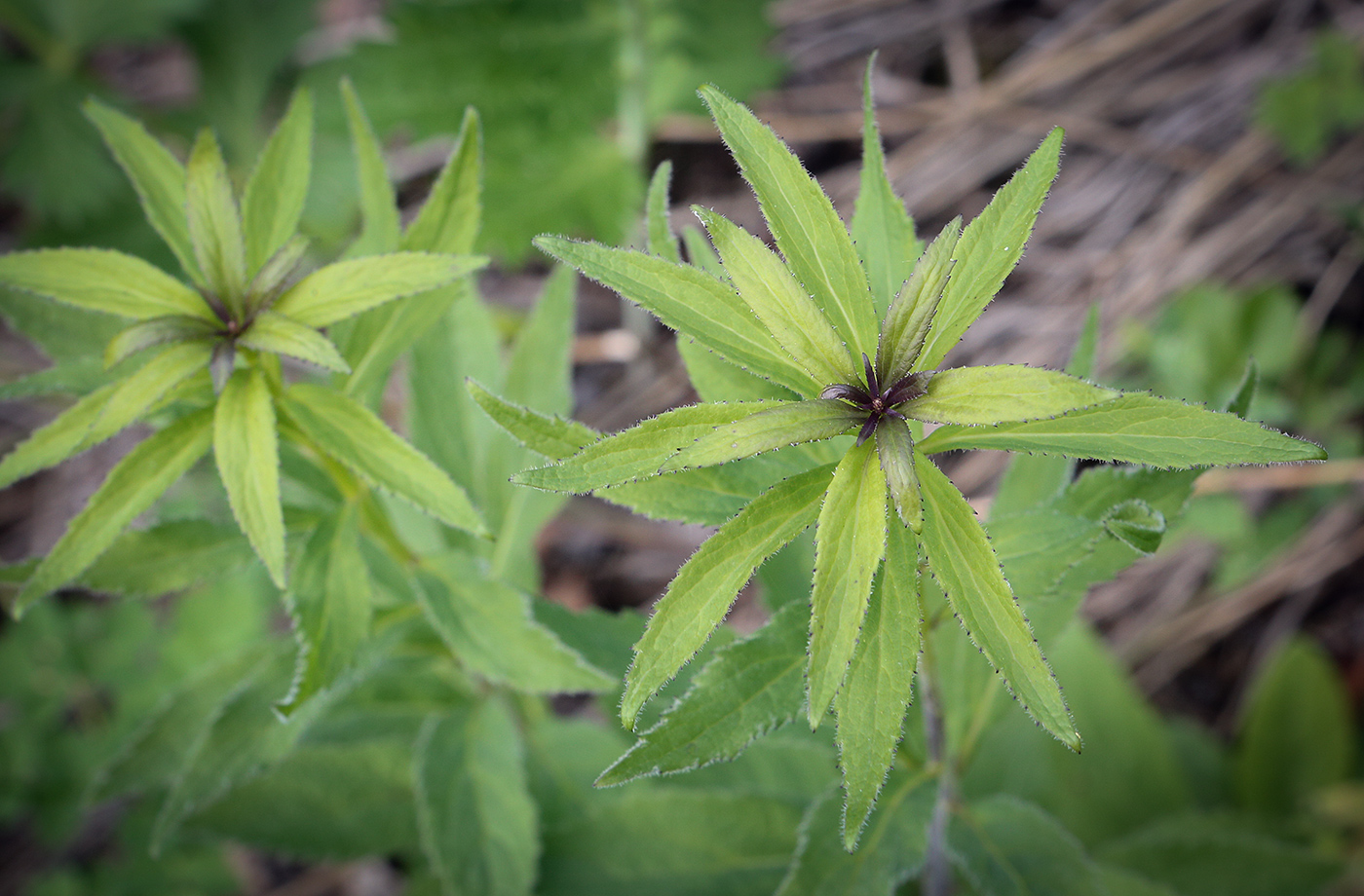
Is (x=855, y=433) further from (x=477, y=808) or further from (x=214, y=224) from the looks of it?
(x=477, y=808)

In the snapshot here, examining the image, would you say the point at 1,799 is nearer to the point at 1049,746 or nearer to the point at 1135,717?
the point at 1049,746

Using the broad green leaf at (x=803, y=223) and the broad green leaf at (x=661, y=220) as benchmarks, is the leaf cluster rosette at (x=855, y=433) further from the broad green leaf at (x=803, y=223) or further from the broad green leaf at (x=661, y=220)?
the broad green leaf at (x=661, y=220)

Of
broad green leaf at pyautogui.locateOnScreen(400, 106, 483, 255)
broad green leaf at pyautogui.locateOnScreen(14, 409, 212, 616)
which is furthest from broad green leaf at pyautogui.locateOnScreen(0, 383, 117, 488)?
broad green leaf at pyautogui.locateOnScreen(400, 106, 483, 255)

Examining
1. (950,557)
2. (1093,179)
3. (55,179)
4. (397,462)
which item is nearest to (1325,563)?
(1093,179)

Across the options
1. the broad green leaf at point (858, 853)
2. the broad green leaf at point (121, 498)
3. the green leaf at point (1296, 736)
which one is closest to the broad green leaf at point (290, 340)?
the broad green leaf at point (121, 498)

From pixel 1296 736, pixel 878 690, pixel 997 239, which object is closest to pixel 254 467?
pixel 878 690
